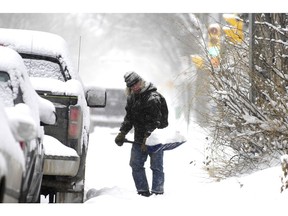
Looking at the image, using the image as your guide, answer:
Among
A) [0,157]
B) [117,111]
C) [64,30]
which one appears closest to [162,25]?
[64,30]

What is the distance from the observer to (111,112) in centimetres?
3194

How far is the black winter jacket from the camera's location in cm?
991

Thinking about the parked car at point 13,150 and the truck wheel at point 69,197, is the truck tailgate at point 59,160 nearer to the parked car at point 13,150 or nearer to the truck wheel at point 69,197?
the truck wheel at point 69,197

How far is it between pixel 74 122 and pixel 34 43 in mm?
1455

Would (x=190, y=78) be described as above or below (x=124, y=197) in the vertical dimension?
above

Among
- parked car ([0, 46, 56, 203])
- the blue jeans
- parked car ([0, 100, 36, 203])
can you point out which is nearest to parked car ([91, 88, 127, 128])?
the blue jeans

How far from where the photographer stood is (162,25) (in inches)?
1767

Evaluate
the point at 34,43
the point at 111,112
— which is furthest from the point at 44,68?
the point at 111,112

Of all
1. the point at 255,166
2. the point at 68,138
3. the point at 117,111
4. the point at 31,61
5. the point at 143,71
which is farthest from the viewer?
the point at 143,71

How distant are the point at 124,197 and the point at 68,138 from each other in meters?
1.73

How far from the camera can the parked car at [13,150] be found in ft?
16.1

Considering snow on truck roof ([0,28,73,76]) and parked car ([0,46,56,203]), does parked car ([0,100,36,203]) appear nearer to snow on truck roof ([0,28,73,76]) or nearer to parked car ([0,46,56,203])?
parked car ([0,46,56,203])

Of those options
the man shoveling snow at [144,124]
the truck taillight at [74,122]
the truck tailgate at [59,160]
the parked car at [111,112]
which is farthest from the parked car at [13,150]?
the parked car at [111,112]
